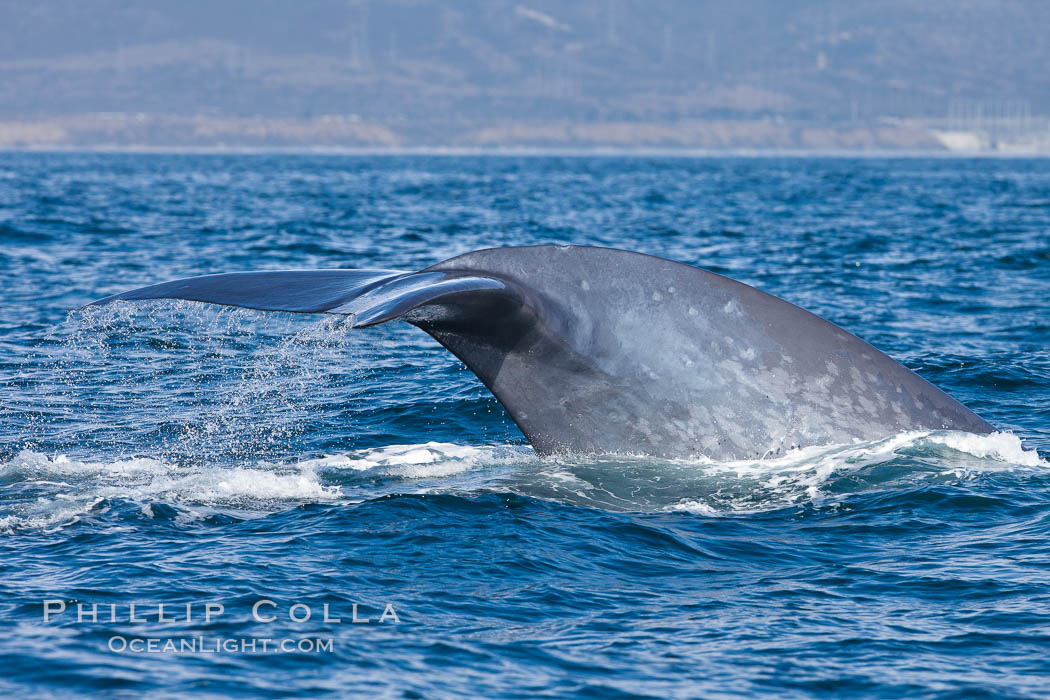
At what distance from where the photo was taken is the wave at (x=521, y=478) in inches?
275

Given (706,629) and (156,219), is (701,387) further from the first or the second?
(156,219)

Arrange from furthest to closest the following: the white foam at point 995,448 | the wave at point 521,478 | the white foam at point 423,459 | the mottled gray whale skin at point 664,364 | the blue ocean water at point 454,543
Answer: the white foam at point 423,459
the white foam at point 995,448
the wave at point 521,478
the mottled gray whale skin at point 664,364
the blue ocean water at point 454,543

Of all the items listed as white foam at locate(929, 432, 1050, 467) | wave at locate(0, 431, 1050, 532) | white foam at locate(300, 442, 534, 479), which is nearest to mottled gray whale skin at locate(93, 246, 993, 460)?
wave at locate(0, 431, 1050, 532)

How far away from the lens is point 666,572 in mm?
6418

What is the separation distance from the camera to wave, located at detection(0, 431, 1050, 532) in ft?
23.0

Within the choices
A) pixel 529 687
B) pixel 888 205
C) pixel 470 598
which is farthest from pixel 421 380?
pixel 888 205

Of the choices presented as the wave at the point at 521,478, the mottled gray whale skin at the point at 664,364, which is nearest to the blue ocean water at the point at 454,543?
the wave at the point at 521,478

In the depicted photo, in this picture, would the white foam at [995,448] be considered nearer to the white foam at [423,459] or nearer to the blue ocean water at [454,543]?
the blue ocean water at [454,543]

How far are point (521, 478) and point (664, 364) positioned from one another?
5.43ft

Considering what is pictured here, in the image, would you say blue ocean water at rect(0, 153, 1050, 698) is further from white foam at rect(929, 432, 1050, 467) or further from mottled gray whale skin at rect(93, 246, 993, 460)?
mottled gray whale skin at rect(93, 246, 993, 460)

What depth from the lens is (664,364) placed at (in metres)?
6.58

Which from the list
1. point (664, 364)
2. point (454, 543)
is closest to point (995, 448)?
point (664, 364)

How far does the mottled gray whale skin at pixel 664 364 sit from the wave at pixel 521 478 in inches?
6.1

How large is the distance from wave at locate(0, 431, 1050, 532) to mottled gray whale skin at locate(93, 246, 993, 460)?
0.51ft
